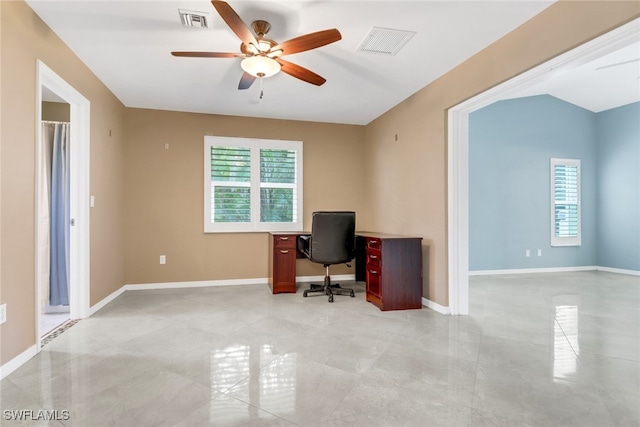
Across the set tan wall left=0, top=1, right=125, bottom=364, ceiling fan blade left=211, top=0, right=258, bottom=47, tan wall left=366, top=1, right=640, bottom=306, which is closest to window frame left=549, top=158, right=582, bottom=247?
tan wall left=366, top=1, right=640, bottom=306

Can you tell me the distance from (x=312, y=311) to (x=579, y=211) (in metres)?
5.84

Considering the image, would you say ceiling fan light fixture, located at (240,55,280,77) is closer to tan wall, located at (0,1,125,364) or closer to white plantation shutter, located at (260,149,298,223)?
tan wall, located at (0,1,125,364)

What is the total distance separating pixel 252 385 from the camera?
1.90m

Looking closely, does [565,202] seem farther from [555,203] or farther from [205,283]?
[205,283]

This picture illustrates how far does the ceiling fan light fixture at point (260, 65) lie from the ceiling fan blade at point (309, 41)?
0.39ft

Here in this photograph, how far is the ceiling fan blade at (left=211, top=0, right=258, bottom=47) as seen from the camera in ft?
6.03

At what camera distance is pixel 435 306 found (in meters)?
3.50

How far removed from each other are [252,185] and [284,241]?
44.6 inches

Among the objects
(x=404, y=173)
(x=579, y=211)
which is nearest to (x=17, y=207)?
(x=404, y=173)

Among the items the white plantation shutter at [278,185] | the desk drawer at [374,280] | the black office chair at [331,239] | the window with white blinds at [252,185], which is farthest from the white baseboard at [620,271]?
Result: the white plantation shutter at [278,185]

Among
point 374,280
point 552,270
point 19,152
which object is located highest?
point 19,152

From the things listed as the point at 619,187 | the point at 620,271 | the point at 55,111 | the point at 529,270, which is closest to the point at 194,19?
the point at 55,111

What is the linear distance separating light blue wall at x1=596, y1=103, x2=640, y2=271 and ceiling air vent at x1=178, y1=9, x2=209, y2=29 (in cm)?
730

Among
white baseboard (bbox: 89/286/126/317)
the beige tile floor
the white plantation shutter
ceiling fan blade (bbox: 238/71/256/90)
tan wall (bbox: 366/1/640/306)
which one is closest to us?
the beige tile floor
